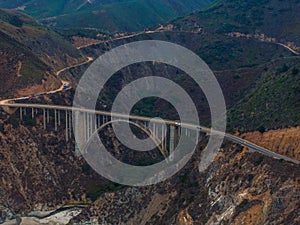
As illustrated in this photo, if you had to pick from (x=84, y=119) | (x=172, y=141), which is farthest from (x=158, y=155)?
(x=84, y=119)

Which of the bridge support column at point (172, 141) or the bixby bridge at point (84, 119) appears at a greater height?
the bixby bridge at point (84, 119)

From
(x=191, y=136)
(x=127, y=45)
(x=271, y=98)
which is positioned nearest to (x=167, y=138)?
(x=191, y=136)

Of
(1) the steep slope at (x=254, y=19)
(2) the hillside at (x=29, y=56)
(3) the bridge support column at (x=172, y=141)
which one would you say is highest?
(2) the hillside at (x=29, y=56)

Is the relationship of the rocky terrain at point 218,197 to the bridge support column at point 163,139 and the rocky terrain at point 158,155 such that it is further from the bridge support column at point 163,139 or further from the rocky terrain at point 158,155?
the bridge support column at point 163,139

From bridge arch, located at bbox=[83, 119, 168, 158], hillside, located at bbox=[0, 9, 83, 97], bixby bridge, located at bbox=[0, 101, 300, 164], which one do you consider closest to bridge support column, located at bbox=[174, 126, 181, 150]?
bixby bridge, located at bbox=[0, 101, 300, 164]

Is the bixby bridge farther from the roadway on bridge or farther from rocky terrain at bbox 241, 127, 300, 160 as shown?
rocky terrain at bbox 241, 127, 300, 160

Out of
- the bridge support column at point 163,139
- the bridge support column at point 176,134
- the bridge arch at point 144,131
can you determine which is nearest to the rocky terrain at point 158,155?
the bridge arch at point 144,131

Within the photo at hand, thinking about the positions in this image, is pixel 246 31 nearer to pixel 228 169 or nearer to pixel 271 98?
pixel 271 98

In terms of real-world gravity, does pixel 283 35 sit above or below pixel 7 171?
below

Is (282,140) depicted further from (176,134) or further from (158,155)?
(158,155)
